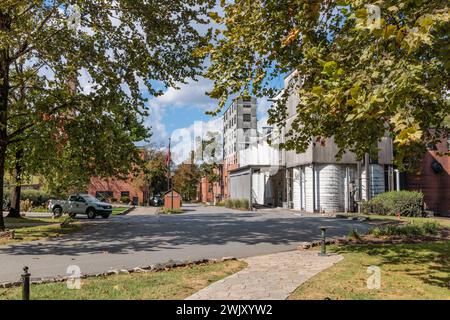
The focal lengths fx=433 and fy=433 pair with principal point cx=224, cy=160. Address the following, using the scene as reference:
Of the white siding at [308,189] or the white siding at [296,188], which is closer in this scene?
the white siding at [308,189]

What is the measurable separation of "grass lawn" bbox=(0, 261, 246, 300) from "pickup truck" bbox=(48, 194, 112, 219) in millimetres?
22556

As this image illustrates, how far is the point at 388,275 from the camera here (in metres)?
8.74

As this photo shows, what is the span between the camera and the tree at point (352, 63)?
518cm

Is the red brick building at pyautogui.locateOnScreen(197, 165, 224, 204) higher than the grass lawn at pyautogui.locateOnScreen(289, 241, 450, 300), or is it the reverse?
the red brick building at pyautogui.locateOnScreen(197, 165, 224, 204)

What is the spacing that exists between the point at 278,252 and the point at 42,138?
9711 millimetres

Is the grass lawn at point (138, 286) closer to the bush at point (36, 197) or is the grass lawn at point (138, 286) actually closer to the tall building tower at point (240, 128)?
the bush at point (36, 197)

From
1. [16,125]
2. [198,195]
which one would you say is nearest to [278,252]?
[16,125]

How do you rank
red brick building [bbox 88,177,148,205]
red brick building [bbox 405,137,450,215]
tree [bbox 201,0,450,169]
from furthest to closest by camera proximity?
red brick building [bbox 88,177,148,205]
red brick building [bbox 405,137,450,215]
tree [bbox 201,0,450,169]

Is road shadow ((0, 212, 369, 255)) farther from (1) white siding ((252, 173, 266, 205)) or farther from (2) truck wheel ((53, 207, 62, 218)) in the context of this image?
(1) white siding ((252, 173, 266, 205))

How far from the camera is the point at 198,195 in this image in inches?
3447

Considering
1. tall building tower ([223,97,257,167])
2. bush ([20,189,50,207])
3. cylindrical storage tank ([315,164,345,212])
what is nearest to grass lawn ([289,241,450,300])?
cylindrical storage tank ([315,164,345,212])

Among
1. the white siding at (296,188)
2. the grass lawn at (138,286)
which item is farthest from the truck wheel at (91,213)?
the grass lawn at (138,286)

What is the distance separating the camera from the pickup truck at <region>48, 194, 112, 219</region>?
30.6m

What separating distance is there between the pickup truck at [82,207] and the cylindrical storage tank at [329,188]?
15.4 metres
